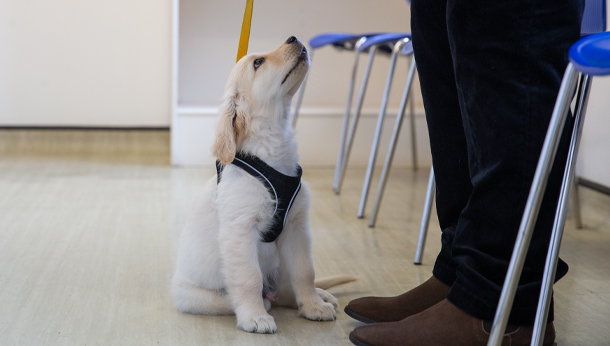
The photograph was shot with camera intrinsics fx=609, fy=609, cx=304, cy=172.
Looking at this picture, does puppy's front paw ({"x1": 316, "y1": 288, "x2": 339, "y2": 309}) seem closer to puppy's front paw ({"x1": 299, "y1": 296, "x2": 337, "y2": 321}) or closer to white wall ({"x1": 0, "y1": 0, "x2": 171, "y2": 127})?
puppy's front paw ({"x1": 299, "y1": 296, "x2": 337, "y2": 321})

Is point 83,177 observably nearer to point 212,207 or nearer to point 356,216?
point 356,216

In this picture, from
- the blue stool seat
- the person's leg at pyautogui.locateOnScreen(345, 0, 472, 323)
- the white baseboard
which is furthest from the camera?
the white baseboard

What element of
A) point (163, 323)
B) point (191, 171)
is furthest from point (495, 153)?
point (191, 171)

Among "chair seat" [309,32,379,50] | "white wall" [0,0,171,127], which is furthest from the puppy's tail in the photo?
"white wall" [0,0,171,127]

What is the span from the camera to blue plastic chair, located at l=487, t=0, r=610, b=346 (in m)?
0.73

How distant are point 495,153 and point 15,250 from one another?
1440mm

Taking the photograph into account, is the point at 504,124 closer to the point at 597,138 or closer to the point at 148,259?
the point at 148,259

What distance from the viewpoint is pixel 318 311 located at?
1286 mm

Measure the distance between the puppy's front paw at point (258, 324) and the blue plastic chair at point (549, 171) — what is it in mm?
492

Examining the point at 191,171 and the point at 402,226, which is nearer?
the point at 402,226

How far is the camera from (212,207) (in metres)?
1.33

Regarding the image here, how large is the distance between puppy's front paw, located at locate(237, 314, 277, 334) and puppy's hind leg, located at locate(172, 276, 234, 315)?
88 millimetres

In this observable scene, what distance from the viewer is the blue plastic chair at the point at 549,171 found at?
732mm

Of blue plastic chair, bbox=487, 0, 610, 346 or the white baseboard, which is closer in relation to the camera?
blue plastic chair, bbox=487, 0, 610, 346
